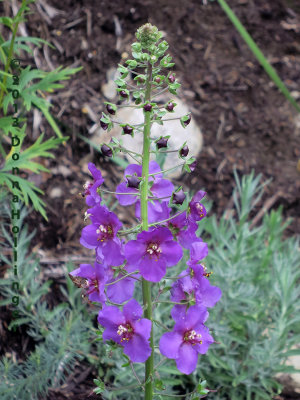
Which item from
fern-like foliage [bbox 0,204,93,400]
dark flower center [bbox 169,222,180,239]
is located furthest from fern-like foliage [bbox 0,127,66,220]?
dark flower center [bbox 169,222,180,239]

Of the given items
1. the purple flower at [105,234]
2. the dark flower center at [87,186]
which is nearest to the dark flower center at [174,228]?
the purple flower at [105,234]

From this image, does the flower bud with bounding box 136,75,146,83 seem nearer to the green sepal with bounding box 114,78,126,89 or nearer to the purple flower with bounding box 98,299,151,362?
the green sepal with bounding box 114,78,126,89

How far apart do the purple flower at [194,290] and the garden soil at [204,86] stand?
2192 mm

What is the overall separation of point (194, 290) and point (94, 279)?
16.5 inches

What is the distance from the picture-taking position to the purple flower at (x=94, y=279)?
2.07 meters

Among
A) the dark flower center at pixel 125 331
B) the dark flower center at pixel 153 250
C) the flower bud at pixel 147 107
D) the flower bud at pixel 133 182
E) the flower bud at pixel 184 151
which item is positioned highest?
the flower bud at pixel 147 107

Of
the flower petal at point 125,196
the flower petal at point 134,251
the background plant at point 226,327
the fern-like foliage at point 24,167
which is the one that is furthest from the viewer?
the background plant at point 226,327

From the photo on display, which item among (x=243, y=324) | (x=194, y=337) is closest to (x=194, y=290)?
(x=194, y=337)

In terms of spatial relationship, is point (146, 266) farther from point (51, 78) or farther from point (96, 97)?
point (96, 97)

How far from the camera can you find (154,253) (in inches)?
78.3

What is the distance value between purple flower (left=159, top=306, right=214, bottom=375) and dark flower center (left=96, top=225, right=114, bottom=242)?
1.49 feet

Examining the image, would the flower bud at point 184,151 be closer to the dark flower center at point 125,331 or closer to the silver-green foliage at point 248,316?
the dark flower center at point 125,331

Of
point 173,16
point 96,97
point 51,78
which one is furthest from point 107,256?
point 173,16

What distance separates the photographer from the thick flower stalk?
78.6 inches
